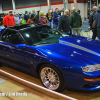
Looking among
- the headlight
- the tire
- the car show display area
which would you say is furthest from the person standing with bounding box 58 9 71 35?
the headlight

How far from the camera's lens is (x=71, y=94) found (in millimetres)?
2768

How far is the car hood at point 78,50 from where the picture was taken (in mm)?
2537

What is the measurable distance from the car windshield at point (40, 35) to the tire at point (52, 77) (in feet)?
2.41

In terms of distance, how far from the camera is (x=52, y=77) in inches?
109

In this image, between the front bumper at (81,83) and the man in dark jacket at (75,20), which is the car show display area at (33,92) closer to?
the front bumper at (81,83)

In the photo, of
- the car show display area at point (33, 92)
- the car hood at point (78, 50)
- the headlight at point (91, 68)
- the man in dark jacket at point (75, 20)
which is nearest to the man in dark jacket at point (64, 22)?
the man in dark jacket at point (75, 20)

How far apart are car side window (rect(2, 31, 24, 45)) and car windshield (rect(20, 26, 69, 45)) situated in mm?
167

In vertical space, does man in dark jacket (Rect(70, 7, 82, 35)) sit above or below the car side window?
above

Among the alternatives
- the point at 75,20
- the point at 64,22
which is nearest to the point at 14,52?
the point at 64,22

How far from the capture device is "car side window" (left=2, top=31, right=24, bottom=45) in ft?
11.5

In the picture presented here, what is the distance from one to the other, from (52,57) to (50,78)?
46 centimetres

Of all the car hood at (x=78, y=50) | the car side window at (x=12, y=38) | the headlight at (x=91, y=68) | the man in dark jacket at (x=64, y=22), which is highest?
the man in dark jacket at (x=64, y=22)

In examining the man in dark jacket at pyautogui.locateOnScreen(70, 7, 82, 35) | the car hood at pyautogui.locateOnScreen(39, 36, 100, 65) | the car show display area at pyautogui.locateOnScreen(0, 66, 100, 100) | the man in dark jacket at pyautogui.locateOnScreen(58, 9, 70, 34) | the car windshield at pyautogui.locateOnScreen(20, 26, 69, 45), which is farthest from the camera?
the man in dark jacket at pyautogui.locateOnScreen(70, 7, 82, 35)

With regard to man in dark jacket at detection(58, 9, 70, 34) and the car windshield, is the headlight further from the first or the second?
man in dark jacket at detection(58, 9, 70, 34)
